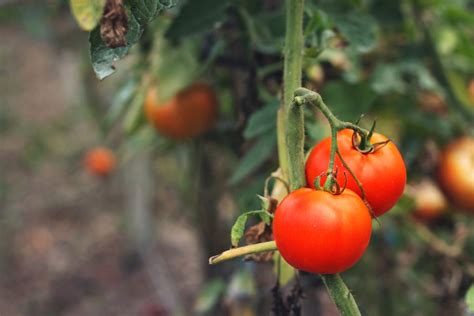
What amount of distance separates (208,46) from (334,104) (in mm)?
228

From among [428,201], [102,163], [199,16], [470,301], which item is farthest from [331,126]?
[102,163]

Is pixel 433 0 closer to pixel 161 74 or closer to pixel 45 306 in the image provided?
pixel 161 74

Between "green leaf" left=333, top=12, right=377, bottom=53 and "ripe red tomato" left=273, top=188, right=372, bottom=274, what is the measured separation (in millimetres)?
364

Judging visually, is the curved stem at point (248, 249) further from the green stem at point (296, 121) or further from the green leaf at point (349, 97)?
the green leaf at point (349, 97)

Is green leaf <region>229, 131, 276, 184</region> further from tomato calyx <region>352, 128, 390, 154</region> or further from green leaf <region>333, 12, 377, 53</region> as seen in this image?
tomato calyx <region>352, 128, 390, 154</region>

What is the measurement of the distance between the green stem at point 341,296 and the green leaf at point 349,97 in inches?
17.3

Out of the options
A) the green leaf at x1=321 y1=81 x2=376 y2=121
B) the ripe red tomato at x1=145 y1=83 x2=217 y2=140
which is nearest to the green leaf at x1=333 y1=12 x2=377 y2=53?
the green leaf at x1=321 y1=81 x2=376 y2=121

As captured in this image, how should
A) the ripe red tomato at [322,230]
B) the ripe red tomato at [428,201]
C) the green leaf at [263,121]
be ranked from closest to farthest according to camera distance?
the ripe red tomato at [322,230] → the green leaf at [263,121] → the ripe red tomato at [428,201]

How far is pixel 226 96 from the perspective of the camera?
126 cm

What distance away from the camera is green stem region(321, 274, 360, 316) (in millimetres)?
512

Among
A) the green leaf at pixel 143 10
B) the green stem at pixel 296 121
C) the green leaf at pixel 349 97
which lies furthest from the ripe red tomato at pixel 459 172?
the green leaf at pixel 143 10

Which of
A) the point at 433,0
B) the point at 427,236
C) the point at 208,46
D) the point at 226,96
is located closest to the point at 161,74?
the point at 208,46

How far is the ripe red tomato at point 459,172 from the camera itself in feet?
3.77

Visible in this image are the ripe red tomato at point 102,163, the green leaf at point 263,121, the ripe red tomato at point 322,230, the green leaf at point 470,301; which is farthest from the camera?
the ripe red tomato at point 102,163
